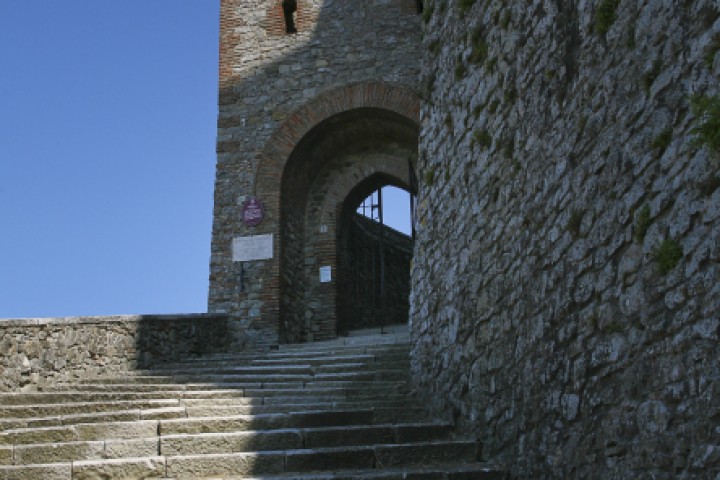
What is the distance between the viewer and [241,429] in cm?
621

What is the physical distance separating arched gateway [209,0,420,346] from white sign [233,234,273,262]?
17 mm

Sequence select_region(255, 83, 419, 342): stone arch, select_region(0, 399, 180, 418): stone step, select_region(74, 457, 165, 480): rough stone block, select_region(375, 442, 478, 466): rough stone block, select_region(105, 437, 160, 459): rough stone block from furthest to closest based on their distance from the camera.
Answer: select_region(255, 83, 419, 342): stone arch, select_region(0, 399, 180, 418): stone step, select_region(105, 437, 160, 459): rough stone block, select_region(375, 442, 478, 466): rough stone block, select_region(74, 457, 165, 480): rough stone block

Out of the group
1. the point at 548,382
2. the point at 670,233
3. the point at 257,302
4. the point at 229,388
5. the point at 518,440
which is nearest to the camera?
the point at 670,233

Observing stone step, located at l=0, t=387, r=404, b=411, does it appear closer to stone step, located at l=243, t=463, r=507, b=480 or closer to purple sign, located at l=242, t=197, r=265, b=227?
stone step, located at l=243, t=463, r=507, b=480

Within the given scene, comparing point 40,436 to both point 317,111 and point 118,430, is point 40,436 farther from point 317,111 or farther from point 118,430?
point 317,111

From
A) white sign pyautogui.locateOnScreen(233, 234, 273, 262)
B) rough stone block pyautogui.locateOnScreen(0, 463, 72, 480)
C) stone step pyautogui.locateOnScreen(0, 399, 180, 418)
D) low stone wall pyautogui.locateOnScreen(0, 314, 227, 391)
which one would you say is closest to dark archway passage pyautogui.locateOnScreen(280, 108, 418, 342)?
white sign pyautogui.locateOnScreen(233, 234, 273, 262)

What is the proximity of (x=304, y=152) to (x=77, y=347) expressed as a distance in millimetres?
4879

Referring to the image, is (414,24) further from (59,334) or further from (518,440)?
(518,440)

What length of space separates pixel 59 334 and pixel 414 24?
708cm

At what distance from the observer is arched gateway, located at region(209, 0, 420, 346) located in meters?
12.0

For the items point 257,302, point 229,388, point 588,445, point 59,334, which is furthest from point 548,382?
point 257,302

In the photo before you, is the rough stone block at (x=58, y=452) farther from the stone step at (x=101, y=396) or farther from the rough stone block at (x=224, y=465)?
the stone step at (x=101, y=396)

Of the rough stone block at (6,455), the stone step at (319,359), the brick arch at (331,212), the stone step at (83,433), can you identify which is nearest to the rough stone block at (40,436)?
the stone step at (83,433)

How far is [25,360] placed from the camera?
9359 millimetres
